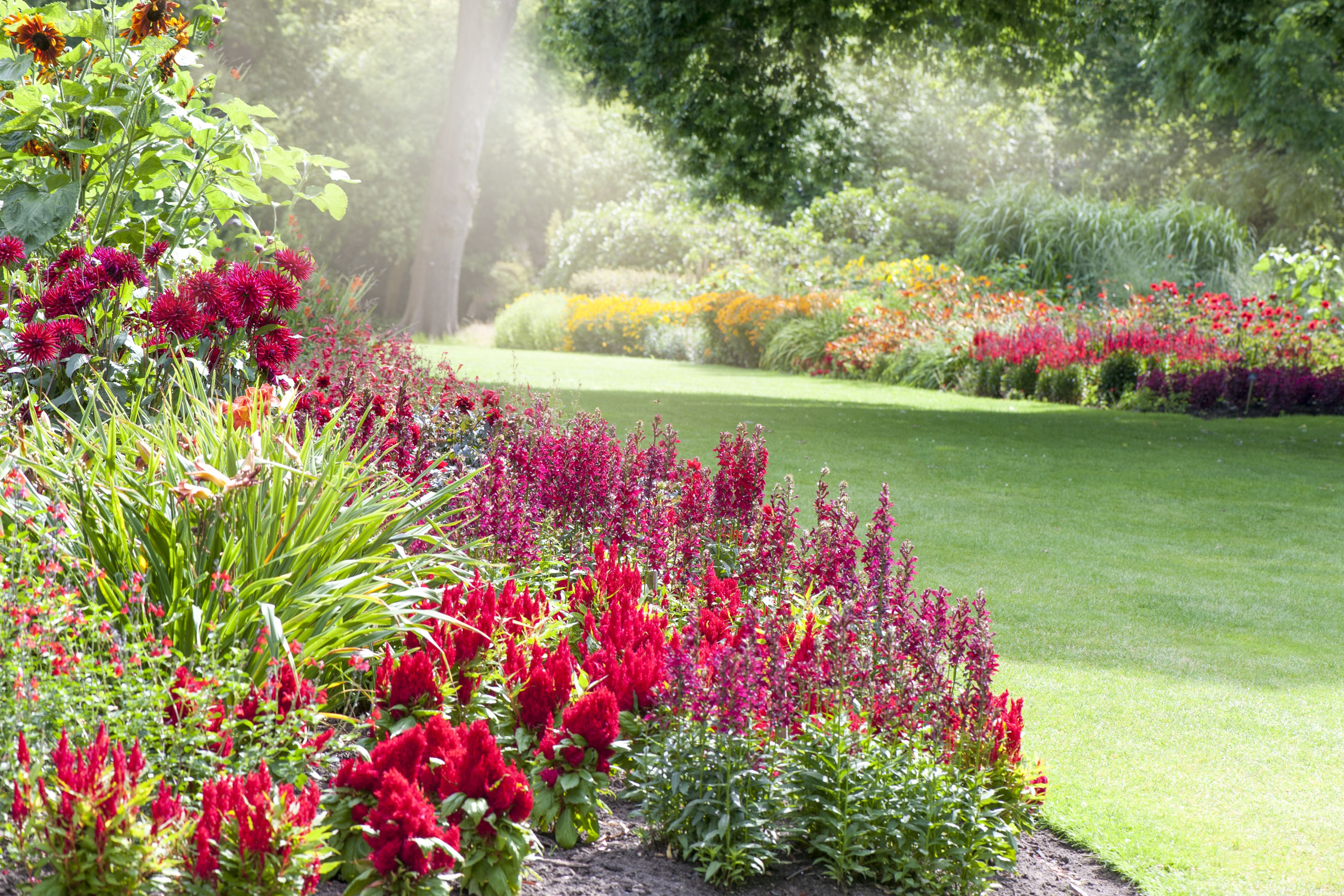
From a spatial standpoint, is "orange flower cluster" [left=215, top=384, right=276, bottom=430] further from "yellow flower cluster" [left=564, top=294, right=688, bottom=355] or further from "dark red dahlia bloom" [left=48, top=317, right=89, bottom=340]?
"yellow flower cluster" [left=564, top=294, right=688, bottom=355]

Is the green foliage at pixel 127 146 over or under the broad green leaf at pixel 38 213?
over

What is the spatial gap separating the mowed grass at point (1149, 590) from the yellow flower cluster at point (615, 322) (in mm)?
9707

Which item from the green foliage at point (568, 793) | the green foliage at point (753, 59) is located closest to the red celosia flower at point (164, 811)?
the green foliage at point (568, 793)

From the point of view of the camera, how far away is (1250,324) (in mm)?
13625

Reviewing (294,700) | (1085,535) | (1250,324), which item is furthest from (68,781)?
(1250,324)

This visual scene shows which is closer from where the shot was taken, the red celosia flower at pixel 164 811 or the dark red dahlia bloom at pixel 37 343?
the red celosia flower at pixel 164 811

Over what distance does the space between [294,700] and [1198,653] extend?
11.9 ft

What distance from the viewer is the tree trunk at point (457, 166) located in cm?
2244

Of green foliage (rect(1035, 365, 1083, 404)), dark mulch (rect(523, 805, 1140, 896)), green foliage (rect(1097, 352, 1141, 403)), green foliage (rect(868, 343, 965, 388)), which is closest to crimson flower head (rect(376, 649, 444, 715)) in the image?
dark mulch (rect(523, 805, 1140, 896))

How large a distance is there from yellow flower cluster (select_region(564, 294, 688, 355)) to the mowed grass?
9.71 meters

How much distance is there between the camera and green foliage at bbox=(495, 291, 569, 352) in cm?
2384

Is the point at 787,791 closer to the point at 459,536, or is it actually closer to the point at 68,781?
the point at 68,781

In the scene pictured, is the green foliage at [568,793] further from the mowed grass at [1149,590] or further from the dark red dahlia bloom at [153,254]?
the dark red dahlia bloom at [153,254]

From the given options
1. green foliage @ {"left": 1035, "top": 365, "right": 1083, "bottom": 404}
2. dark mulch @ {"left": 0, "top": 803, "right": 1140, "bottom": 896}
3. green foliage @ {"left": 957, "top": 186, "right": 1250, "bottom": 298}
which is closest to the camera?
dark mulch @ {"left": 0, "top": 803, "right": 1140, "bottom": 896}
